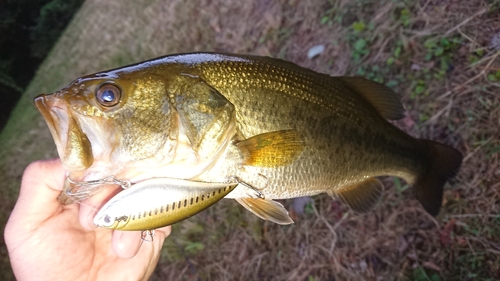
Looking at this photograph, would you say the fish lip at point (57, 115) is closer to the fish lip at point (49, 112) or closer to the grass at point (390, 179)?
the fish lip at point (49, 112)

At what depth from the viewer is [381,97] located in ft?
5.82

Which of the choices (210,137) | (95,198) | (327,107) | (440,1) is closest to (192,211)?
(210,137)

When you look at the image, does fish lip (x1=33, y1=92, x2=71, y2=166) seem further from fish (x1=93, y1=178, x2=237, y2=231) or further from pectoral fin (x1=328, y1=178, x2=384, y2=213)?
pectoral fin (x1=328, y1=178, x2=384, y2=213)

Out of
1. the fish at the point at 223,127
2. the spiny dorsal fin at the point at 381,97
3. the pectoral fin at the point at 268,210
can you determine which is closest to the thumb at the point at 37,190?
the fish at the point at 223,127

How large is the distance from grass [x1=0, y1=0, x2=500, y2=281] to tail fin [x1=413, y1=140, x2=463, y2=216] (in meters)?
0.46

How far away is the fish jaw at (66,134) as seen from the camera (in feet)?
3.64

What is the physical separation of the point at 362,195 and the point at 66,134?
1.37 m

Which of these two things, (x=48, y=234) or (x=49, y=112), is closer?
(x=49, y=112)

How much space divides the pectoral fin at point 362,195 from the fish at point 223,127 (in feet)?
0.31

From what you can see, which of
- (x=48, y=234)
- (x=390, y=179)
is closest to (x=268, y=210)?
(x=48, y=234)

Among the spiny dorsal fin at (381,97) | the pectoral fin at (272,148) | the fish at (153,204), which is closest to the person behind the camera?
the fish at (153,204)

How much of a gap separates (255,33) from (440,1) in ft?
6.93

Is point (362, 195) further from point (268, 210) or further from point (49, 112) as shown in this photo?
point (49, 112)

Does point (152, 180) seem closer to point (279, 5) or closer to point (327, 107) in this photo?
point (327, 107)
